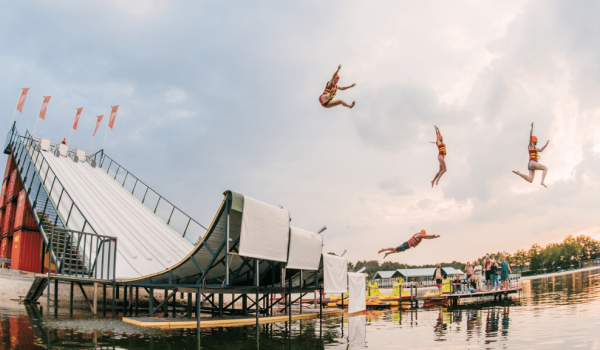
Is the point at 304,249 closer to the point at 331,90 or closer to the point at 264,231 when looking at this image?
the point at 264,231

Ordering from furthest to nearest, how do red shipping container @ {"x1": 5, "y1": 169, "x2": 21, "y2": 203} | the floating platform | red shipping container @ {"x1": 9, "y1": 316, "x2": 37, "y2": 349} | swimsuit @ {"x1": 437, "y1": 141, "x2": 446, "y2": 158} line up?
red shipping container @ {"x1": 5, "y1": 169, "x2": 21, "y2": 203}, the floating platform, swimsuit @ {"x1": 437, "y1": 141, "x2": 446, "y2": 158}, red shipping container @ {"x1": 9, "y1": 316, "x2": 37, "y2": 349}

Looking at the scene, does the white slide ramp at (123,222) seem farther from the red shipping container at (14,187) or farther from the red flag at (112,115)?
the red flag at (112,115)

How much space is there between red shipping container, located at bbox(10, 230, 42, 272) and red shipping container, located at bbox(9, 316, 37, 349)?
1403 centimetres

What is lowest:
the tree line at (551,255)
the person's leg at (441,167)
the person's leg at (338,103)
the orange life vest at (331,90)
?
the tree line at (551,255)

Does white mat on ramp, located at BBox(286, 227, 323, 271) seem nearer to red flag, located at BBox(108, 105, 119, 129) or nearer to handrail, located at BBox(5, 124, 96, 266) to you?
handrail, located at BBox(5, 124, 96, 266)

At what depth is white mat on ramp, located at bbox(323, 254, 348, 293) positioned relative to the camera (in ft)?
60.5

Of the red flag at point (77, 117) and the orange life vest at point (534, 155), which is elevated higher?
the red flag at point (77, 117)

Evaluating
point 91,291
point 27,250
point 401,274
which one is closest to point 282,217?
point 91,291

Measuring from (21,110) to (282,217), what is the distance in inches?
1324

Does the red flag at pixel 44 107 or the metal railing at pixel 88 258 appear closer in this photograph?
the metal railing at pixel 88 258

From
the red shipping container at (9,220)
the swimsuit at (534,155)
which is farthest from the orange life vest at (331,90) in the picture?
the red shipping container at (9,220)

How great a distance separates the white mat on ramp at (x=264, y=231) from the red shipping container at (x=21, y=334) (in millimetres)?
5684

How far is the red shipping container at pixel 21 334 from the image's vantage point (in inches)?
387

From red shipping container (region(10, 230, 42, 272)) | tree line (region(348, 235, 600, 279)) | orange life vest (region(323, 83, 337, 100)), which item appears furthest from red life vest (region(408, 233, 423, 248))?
tree line (region(348, 235, 600, 279))
